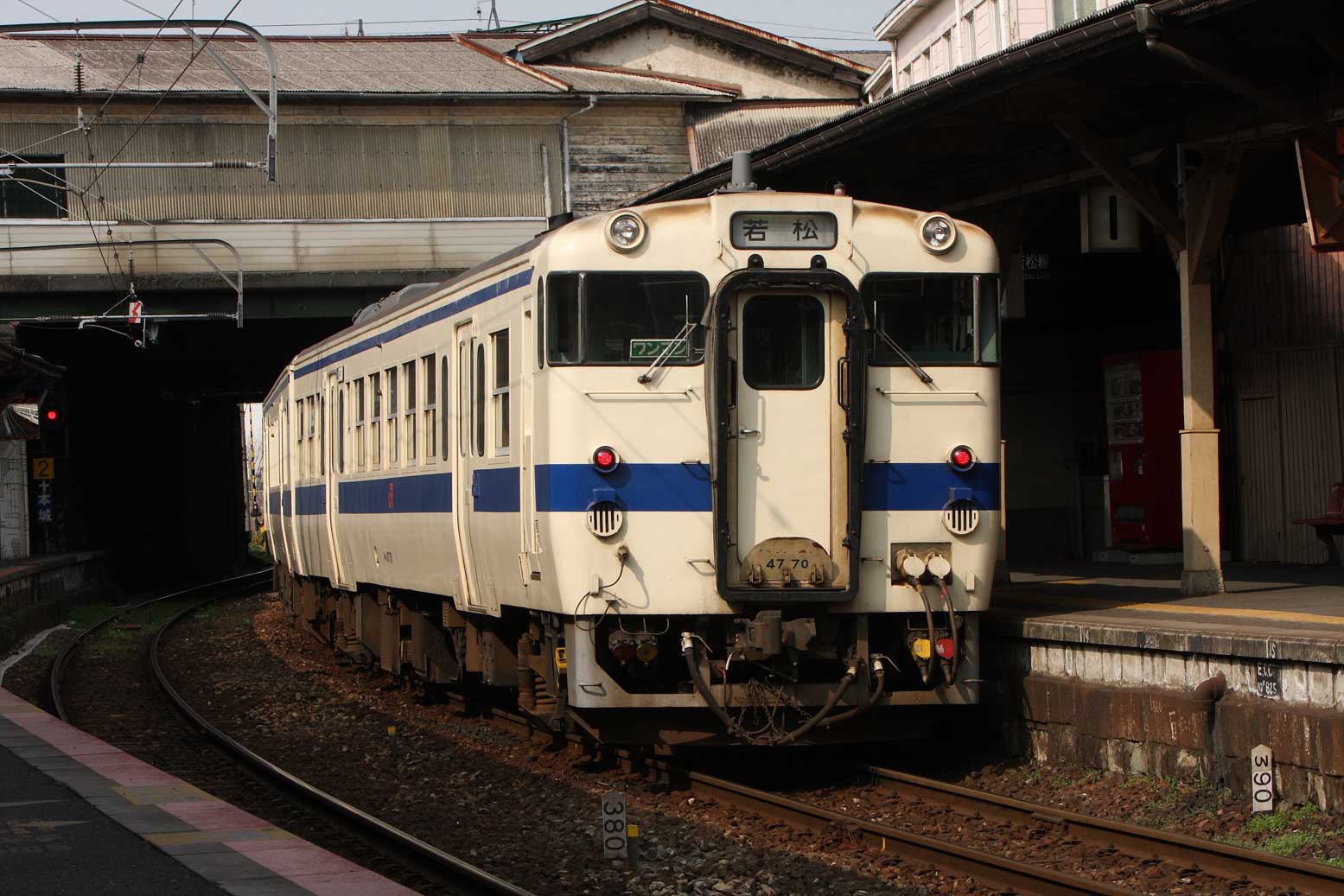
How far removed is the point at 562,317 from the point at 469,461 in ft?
Result: 6.60

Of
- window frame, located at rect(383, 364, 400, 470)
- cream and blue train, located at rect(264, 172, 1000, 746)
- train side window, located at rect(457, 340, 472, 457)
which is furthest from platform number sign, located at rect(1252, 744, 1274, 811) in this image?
window frame, located at rect(383, 364, 400, 470)

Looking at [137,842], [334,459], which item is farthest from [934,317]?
[334,459]

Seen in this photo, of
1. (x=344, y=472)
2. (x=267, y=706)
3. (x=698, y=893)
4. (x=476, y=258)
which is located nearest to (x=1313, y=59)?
(x=698, y=893)

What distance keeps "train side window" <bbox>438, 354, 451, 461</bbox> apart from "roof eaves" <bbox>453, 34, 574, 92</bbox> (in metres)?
18.9

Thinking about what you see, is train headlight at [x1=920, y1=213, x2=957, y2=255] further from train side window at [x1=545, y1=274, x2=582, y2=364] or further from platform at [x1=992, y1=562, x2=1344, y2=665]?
platform at [x1=992, y1=562, x2=1344, y2=665]

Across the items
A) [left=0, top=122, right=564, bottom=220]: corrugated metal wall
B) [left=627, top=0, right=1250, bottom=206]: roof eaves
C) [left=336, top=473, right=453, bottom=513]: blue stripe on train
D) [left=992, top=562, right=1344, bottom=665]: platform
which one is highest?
[left=0, top=122, right=564, bottom=220]: corrugated metal wall

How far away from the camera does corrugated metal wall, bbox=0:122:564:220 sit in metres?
27.6

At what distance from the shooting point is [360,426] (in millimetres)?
14164

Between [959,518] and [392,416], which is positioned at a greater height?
[392,416]

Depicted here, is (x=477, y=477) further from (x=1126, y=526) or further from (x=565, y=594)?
(x=1126, y=526)

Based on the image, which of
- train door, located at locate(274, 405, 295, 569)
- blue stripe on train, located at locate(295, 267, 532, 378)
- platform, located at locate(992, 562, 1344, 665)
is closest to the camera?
platform, located at locate(992, 562, 1344, 665)

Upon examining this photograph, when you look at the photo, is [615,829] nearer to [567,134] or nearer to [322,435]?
[322,435]

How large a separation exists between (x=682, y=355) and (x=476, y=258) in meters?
19.9

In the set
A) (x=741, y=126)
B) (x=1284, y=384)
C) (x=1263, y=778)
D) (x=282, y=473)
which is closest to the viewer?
(x=1263, y=778)
